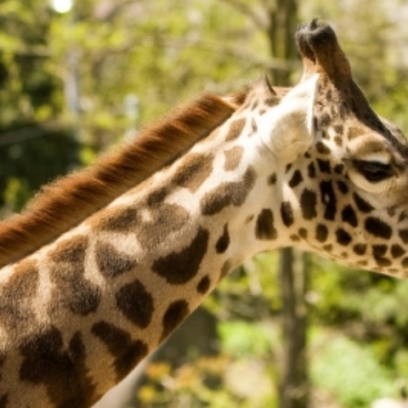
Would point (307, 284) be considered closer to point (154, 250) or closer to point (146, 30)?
point (146, 30)

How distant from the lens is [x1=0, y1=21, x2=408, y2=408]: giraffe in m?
1.90

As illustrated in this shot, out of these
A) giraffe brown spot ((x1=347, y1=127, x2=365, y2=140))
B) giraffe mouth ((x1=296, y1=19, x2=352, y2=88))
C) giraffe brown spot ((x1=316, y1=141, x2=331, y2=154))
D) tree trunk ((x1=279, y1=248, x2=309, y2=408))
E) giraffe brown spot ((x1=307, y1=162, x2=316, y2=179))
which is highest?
giraffe mouth ((x1=296, y1=19, x2=352, y2=88))

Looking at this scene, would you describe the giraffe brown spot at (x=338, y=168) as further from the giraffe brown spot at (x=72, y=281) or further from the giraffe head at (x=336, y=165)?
the giraffe brown spot at (x=72, y=281)

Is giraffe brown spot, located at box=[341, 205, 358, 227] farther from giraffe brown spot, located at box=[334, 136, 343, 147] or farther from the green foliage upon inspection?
the green foliage

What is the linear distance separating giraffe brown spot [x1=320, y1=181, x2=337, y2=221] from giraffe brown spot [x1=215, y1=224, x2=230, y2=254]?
→ 277 millimetres

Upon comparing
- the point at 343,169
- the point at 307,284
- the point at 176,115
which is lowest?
the point at 307,284

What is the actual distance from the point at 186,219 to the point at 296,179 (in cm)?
32

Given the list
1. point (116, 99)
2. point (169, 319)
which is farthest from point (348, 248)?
point (116, 99)

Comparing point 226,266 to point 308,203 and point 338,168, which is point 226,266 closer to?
point 308,203

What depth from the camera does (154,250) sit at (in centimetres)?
201

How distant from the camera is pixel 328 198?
214cm

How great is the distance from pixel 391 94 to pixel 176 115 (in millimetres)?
3210

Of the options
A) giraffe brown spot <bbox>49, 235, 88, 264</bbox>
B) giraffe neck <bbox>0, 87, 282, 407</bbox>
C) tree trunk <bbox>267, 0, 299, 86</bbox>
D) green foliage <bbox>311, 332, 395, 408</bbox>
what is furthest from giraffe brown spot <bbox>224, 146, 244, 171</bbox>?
green foliage <bbox>311, 332, 395, 408</bbox>

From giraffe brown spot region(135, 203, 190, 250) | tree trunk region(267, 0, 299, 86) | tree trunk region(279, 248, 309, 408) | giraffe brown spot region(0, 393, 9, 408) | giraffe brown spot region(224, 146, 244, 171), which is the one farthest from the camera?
tree trunk region(279, 248, 309, 408)
